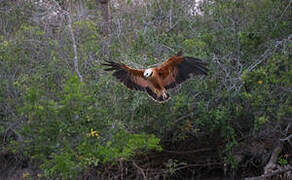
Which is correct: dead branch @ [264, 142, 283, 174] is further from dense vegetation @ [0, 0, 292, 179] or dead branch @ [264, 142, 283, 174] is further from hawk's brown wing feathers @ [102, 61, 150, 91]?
hawk's brown wing feathers @ [102, 61, 150, 91]

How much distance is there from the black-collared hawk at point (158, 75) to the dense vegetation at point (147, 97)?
22cm

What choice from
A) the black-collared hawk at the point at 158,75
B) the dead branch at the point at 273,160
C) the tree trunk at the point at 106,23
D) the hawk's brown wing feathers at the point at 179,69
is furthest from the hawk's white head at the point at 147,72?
the dead branch at the point at 273,160

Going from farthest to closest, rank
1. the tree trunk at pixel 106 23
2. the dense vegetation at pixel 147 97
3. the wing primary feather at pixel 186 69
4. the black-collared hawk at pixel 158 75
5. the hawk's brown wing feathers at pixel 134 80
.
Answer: the tree trunk at pixel 106 23
the hawk's brown wing feathers at pixel 134 80
the black-collared hawk at pixel 158 75
the wing primary feather at pixel 186 69
the dense vegetation at pixel 147 97

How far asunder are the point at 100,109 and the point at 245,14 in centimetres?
345

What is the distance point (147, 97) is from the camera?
6.66 meters

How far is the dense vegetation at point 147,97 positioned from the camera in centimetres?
591

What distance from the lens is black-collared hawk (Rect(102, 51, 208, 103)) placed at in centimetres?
629

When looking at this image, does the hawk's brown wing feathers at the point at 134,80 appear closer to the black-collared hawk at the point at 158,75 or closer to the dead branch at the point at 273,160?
the black-collared hawk at the point at 158,75

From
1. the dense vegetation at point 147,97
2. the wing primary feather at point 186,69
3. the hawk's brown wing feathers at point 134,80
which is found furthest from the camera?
the hawk's brown wing feathers at point 134,80

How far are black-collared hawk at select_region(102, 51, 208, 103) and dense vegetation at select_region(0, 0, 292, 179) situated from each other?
218mm

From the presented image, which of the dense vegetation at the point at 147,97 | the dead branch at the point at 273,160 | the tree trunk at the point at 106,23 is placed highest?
the tree trunk at the point at 106,23

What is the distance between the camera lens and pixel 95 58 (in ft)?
26.7

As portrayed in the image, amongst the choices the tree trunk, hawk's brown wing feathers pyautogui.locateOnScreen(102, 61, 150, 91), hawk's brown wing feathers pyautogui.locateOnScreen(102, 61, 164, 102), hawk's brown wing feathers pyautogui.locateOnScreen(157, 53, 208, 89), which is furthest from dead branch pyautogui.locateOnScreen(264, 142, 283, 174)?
the tree trunk

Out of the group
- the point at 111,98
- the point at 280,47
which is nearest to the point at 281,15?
the point at 280,47
